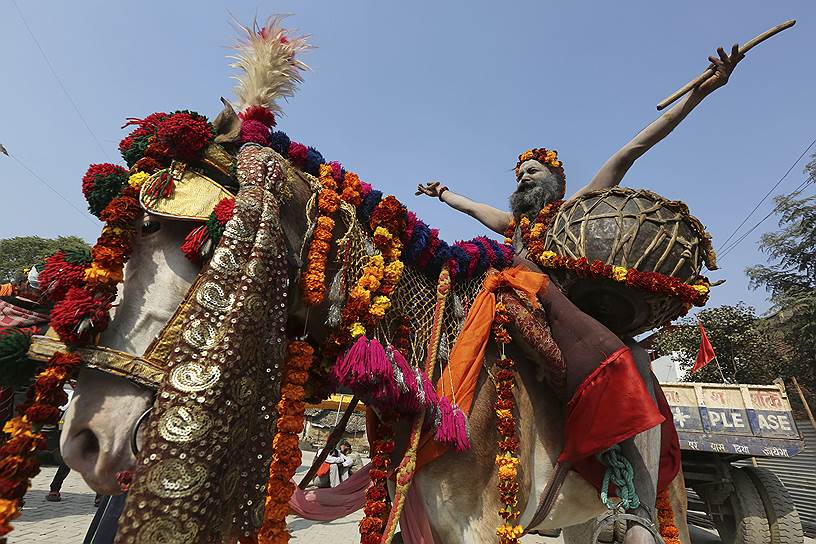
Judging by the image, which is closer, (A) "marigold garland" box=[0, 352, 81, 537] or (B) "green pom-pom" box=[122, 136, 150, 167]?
(A) "marigold garland" box=[0, 352, 81, 537]

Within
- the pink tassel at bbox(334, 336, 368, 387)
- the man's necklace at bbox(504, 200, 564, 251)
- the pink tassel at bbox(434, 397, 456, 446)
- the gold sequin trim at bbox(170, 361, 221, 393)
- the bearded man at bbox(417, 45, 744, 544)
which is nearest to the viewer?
the gold sequin trim at bbox(170, 361, 221, 393)

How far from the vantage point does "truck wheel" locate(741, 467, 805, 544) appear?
6.09 m

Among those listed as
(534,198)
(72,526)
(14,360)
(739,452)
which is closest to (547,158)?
(534,198)

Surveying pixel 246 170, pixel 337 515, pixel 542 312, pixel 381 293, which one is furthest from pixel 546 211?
pixel 337 515

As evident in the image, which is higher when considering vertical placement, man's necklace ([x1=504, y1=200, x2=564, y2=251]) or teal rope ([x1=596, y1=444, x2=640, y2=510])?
man's necklace ([x1=504, y1=200, x2=564, y2=251])

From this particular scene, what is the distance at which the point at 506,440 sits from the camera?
2.33 metres

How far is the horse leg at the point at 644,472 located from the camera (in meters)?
2.48

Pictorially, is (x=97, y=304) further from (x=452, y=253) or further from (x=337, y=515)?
(x=337, y=515)

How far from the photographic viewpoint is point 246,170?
1981 mm

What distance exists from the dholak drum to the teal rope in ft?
3.01

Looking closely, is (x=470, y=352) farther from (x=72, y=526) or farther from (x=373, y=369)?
(x=72, y=526)

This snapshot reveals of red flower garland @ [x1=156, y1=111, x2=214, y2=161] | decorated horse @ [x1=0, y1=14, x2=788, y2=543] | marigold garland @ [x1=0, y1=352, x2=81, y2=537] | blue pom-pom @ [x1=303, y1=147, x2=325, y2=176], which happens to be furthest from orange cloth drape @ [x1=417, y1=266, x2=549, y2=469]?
red flower garland @ [x1=156, y1=111, x2=214, y2=161]

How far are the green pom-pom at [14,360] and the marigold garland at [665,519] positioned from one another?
164 inches

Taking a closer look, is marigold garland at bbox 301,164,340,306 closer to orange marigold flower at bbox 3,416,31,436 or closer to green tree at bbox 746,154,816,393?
orange marigold flower at bbox 3,416,31,436
